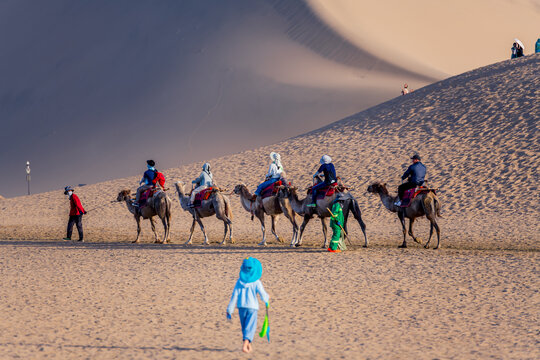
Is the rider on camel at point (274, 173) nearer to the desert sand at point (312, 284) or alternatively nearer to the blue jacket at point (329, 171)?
the desert sand at point (312, 284)

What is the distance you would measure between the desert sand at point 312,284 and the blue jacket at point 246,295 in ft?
2.10

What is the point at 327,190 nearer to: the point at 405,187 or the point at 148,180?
the point at 405,187

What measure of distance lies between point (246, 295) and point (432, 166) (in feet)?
81.5

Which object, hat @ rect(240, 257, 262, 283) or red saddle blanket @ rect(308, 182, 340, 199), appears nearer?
hat @ rect(240, 257, 262, 283)

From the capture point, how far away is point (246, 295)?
770cm

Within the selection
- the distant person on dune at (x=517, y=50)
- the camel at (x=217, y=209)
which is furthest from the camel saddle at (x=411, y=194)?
the distant person on dune at (x=517, y=50)

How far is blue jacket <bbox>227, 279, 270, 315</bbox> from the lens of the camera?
765 centimetres

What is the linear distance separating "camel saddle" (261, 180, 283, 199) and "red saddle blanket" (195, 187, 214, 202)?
148cm

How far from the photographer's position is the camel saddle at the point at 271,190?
1772 centimetres

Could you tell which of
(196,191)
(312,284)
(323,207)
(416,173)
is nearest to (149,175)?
(196,191)

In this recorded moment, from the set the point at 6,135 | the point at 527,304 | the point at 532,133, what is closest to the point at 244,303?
the point at 527,304

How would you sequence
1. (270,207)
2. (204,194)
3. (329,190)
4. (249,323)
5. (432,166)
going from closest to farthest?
1. (249,323)
2. (329,190)
3. (270,207)
4. (204,194)
5. (432,166)

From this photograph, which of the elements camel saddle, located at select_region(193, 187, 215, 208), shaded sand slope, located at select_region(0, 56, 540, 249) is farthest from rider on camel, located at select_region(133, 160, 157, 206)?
shaded sand slope, located at select_region(0, 56, 540, 249)

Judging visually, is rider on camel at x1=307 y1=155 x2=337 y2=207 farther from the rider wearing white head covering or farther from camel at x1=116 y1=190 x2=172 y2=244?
camel at x1=116 y1=190 x2=172 y2=244
